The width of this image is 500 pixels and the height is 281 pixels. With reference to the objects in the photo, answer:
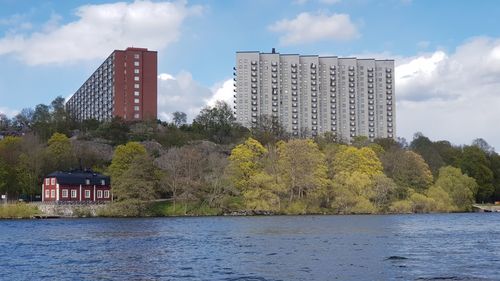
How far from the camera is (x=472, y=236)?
5931 centimetres

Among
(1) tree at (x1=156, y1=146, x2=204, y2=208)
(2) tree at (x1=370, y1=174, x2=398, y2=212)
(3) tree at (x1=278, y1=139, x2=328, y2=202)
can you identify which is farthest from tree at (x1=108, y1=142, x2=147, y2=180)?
(2) tree at (x1=370, y1=174, x2=398, y2=212)

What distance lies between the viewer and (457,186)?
131250 mm

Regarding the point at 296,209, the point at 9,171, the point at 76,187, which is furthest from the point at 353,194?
the point at 9,171

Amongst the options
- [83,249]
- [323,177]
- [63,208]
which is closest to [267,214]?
[323,177]

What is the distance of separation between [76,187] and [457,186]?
78941 millimetres

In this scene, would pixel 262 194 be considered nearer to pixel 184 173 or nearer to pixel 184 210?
pixel 184 210

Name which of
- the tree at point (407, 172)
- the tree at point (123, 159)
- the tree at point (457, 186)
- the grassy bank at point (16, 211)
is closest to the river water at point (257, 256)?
the grassy bank at point (16, 211)

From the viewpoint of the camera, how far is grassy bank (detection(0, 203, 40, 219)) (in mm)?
109875

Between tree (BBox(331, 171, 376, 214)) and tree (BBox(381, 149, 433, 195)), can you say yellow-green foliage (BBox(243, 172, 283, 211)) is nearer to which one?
tree (BBox(331, 171, 376, 214))

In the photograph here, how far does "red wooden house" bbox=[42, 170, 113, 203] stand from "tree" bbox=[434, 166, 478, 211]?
230ft

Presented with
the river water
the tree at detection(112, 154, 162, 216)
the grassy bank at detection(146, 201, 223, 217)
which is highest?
the tree at detection(112, 154, 162, 216)

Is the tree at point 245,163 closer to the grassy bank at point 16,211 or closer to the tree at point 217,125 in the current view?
the grassy bank at point 16,211

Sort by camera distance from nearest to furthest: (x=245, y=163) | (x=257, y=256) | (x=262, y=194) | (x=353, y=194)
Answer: (x=257, y=256) → (x=262, y=194) → (x=353, y=194) → (x=245, y=163)

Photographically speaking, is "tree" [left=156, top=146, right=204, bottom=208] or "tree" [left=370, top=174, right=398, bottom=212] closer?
"tree" [left=156, top=146, right=204, bottom=208]
